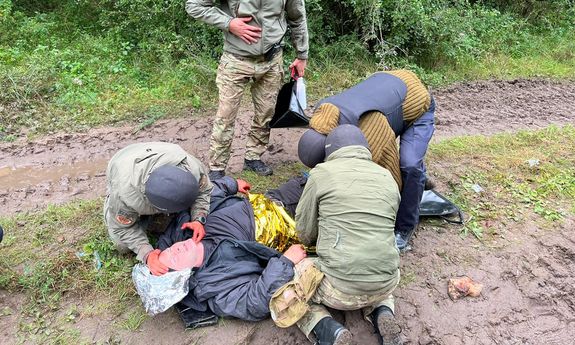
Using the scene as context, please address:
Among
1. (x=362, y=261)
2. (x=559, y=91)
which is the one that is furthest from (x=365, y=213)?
(x=559, y=91)

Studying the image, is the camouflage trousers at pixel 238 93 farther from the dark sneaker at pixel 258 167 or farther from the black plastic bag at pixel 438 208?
the black plastic bag at pixel 438 208

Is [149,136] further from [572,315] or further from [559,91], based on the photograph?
[559,91]

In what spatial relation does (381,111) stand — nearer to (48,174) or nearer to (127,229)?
(127,229)

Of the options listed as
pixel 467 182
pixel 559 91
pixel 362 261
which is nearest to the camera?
pixel 362 261

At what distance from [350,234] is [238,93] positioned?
5.57 ft

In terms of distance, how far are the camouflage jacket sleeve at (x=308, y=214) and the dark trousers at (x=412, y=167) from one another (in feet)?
2.44

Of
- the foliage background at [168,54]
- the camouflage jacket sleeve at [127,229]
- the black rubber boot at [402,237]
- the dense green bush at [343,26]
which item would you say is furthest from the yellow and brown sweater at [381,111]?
the dense green bush at [343,26]

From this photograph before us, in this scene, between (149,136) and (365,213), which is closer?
(365,213)

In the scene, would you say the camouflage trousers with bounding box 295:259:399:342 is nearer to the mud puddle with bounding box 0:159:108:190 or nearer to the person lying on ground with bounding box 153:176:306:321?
the person lying on ground with bounding box 153:176:306:321

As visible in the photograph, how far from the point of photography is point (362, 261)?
2377mm

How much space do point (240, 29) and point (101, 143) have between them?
6.77 ft

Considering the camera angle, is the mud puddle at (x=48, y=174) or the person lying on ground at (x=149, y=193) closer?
the person lying on ground at (x=149, y=193)

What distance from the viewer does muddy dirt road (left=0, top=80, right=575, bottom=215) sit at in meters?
3.98

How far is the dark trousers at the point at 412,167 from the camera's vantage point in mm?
3031
